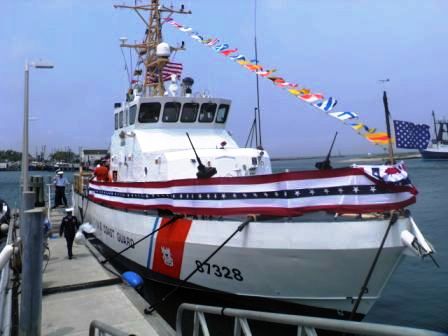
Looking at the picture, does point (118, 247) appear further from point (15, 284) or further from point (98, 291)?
point (15, 284)

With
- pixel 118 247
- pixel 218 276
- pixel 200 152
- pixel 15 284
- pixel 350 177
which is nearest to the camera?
pixel 350 177

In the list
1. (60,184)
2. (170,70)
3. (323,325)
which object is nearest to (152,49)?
(170,70)

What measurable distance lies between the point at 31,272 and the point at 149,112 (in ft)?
22.0

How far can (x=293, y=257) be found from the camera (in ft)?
20.1

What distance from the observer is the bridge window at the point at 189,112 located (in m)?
11.2

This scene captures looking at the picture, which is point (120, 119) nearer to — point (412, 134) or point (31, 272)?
point (31, 272)

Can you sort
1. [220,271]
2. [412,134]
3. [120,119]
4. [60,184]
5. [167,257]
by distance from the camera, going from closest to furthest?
[412,134], [220,271], [167,257], [120,119], [60,184]

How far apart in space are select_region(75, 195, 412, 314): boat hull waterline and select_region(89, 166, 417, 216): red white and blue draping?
22 centimetres

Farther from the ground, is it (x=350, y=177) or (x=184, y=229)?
(x=350, y=177)

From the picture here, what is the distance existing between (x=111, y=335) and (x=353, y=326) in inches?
105

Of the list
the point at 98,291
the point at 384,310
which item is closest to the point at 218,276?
the point at 98,291

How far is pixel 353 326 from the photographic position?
8.02ft

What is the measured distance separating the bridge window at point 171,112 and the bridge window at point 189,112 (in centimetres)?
16

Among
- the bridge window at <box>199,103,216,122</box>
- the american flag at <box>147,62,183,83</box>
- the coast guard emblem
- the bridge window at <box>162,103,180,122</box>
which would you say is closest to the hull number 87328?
the coast guard emblem
